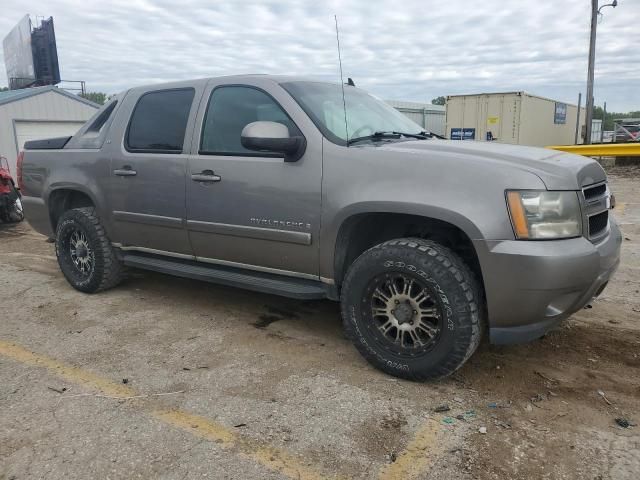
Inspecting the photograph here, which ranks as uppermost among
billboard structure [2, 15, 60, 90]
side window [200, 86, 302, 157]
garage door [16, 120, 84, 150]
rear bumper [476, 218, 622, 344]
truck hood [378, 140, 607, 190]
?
billboard structure [2, 15, 60, 90]

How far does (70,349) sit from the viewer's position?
391cm

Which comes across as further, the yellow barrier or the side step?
the yellow barrier

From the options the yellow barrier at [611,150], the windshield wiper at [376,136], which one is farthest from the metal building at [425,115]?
the windshield wiper at [376,136]

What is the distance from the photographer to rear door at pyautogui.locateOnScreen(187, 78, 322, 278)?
141 inches

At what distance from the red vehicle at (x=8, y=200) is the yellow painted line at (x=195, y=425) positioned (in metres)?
6.54

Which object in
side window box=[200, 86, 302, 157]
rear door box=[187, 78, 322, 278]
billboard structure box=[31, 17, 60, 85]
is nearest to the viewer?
rear door box=[187, 78, 322, 278]

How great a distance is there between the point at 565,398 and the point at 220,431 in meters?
1.92

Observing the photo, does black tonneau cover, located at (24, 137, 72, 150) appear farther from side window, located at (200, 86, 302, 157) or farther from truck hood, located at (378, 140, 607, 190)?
truck hood, located at (378, 140, 607, 190)

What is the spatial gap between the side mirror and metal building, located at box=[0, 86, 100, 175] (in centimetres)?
1577

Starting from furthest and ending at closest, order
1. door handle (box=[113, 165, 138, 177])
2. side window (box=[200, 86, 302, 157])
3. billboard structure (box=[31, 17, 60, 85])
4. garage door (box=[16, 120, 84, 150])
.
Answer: billboard structure (box=[31, 17, 60, 85]) → garage door (box=[16, 120, 84, 150]) → door handle (box=[113, 165, 138, 177]) → side window (box=[200, 86, 302, 157])

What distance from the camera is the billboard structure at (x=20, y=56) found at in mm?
20641

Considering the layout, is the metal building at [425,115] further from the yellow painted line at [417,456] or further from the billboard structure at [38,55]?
the yellow painted line at [417,456]

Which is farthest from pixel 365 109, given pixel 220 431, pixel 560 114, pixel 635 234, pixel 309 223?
pixel 560 114

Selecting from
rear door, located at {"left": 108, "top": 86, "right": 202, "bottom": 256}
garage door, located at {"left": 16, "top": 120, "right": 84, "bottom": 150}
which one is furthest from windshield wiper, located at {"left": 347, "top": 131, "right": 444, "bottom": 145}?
garage door, located at {"left": 16, "top": 120, "right": 84, "bottom": 150}
